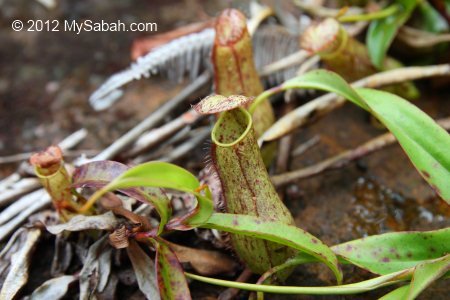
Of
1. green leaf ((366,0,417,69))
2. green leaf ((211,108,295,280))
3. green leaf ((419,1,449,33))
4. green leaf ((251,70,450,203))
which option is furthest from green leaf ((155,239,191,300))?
green leaf ((419,1,449,33))

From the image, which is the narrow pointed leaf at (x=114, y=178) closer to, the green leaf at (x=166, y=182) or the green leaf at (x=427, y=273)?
the green leaf at (x=166, y=182)

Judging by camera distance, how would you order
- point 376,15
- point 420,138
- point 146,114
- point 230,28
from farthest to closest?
point 146,114 < point 376,15 < point 230,28 < point 420,138

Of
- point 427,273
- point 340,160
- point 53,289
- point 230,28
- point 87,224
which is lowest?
point 427,273

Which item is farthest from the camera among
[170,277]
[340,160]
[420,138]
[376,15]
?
[376,15]

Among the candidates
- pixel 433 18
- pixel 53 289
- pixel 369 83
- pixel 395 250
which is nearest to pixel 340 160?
pixel 369 83

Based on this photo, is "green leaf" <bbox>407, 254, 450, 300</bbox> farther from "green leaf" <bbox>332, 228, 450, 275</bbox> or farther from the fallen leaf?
the fallen leaf

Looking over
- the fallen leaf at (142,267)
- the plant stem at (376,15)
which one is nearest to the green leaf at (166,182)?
the fallen leaf at (142,267)

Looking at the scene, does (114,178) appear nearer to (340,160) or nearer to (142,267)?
(142,267)
